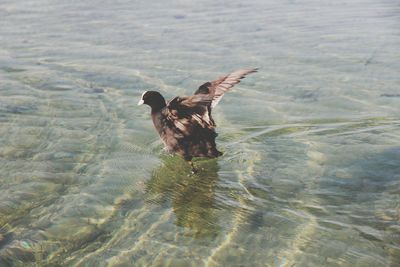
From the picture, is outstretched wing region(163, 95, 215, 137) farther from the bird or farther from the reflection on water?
A: the reflection on water

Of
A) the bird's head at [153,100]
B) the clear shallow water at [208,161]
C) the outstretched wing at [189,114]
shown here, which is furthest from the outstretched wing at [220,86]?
the clear shallow water at [208,161]

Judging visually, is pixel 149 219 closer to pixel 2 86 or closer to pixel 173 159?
pixel 173 159

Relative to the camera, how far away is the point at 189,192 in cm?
544

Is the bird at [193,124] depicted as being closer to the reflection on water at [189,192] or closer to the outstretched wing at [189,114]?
the outstretched wing at [189,114]

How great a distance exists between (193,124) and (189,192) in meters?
0.97

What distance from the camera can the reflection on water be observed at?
4750 mm

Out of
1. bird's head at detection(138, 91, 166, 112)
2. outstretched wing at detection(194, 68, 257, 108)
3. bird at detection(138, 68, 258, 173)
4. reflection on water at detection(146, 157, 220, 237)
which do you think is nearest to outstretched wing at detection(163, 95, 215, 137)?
bird at detection(138, 68, 258, 173)

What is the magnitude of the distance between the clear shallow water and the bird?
0.83ft

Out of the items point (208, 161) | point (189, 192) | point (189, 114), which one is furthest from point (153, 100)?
point (189, 192)

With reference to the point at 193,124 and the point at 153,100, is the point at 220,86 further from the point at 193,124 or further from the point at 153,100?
the point at 153,100

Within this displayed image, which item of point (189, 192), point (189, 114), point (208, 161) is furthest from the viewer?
point (208, 161)

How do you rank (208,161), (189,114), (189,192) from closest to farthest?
1. (189,192)
2. (189,114)
3. (208,161)

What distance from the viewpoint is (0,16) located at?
16078 mm

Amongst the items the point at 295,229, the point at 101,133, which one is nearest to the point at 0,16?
the point at 101,133
